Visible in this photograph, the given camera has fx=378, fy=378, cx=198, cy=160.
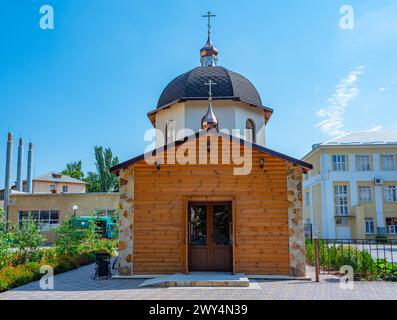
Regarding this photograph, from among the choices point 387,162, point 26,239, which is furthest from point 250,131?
point 387,162

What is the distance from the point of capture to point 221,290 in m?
8.95

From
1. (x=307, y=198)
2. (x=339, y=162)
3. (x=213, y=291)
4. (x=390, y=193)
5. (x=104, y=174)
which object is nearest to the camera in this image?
(x=213, y=291)

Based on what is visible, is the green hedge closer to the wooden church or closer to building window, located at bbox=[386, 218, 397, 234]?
the wooden church

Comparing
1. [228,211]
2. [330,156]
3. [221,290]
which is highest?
[330,156]

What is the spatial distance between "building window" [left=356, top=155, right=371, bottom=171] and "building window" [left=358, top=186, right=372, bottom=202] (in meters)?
1.56

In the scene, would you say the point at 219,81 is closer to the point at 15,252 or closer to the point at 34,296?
the point at 15,252

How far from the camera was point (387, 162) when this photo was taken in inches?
1231

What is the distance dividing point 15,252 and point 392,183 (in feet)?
93.8

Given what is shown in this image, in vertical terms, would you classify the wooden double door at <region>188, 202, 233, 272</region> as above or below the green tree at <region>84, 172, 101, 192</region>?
below

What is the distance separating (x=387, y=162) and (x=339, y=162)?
12.9ft

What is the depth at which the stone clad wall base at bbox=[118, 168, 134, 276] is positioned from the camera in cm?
1060

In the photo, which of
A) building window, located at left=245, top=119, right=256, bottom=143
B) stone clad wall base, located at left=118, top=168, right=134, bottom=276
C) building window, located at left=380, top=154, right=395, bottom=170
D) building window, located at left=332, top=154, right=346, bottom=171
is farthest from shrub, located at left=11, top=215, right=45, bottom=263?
building window, located at left=380, top=154, right=395, bottom=170

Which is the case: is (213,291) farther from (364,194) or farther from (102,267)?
(364,194)
